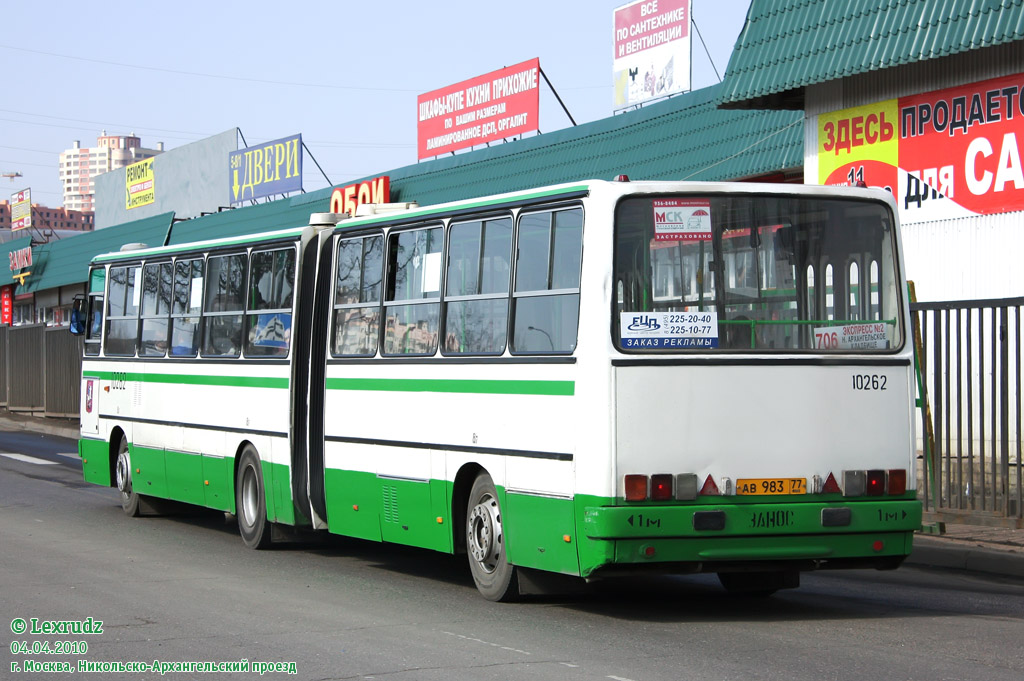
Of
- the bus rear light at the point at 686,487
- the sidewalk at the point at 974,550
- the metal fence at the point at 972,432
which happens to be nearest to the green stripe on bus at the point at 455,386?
the bus rear light at the point at 686,487

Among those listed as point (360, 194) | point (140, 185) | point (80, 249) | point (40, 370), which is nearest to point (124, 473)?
point (360, 194)

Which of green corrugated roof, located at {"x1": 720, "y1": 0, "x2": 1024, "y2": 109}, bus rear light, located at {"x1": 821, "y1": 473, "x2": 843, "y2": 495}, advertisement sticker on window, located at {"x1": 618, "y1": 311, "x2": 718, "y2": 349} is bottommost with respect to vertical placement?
bus rear light, located at {"x1": 821, "y1": 473, "x2": 843, "y2": 495}

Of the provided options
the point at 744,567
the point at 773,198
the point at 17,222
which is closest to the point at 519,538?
the point at 744,567

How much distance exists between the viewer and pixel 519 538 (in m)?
10.0

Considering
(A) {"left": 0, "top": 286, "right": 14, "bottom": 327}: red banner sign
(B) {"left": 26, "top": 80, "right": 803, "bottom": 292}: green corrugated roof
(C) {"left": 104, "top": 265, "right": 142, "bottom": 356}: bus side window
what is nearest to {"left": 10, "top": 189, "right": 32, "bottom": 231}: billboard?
(A) {"left": 0, "top": 286, "right": 14, "bottom": 327}: red banner sign

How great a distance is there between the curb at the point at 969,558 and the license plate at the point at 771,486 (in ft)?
9.92

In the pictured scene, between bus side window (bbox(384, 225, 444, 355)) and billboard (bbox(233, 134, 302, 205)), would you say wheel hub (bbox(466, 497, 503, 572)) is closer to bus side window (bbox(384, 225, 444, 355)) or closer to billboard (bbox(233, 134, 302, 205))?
bus side window (bbox(384, 225, 444, 355))

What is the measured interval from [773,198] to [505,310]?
6.72 feet

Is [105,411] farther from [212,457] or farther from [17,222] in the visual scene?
[17,222]

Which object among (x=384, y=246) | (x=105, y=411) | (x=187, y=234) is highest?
(x=187, y=234)

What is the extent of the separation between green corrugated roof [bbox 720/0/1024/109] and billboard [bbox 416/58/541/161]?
14.1 meters

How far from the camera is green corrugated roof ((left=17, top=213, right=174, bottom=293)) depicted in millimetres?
49906

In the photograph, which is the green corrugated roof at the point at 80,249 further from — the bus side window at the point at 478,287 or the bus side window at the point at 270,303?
the bus side window at the point at 478,287

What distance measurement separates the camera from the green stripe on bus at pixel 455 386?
9.69 metres
